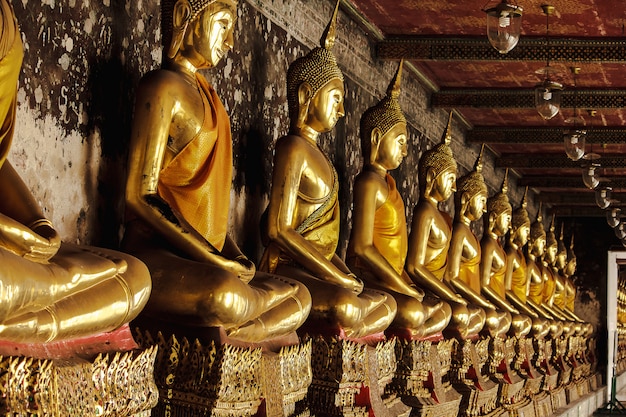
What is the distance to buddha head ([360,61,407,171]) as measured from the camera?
22.1 feet

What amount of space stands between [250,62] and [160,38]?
Answer: 1040 mm

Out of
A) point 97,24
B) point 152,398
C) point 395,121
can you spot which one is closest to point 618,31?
point 395,121

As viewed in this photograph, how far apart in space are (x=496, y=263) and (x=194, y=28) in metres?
6.58

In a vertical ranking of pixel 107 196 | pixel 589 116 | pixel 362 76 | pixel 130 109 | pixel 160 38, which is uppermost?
pixel 589 116

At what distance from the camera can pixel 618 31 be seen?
775 centimetres

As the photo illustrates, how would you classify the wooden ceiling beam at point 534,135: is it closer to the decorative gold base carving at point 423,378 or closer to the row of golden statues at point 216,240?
the row of golden statues at point 216,240

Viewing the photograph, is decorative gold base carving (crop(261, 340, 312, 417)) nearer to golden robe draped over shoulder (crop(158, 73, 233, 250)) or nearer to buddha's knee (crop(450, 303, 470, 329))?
golden robe draped over shoulder (crop(158, 73, 233, 250))

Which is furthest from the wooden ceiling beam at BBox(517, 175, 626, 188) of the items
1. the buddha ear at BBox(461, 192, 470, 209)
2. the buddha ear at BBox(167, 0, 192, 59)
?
the buddha ear at BBox(167, 0, 192, 59)

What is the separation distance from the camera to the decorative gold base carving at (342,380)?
16.6 ft

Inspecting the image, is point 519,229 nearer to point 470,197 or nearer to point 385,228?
point 470,197

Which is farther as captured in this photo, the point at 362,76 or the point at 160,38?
the point at 362,76

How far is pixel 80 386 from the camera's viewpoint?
316cm

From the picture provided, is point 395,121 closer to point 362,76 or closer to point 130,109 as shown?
point 362,76

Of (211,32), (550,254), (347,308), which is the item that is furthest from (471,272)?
(550,254)
